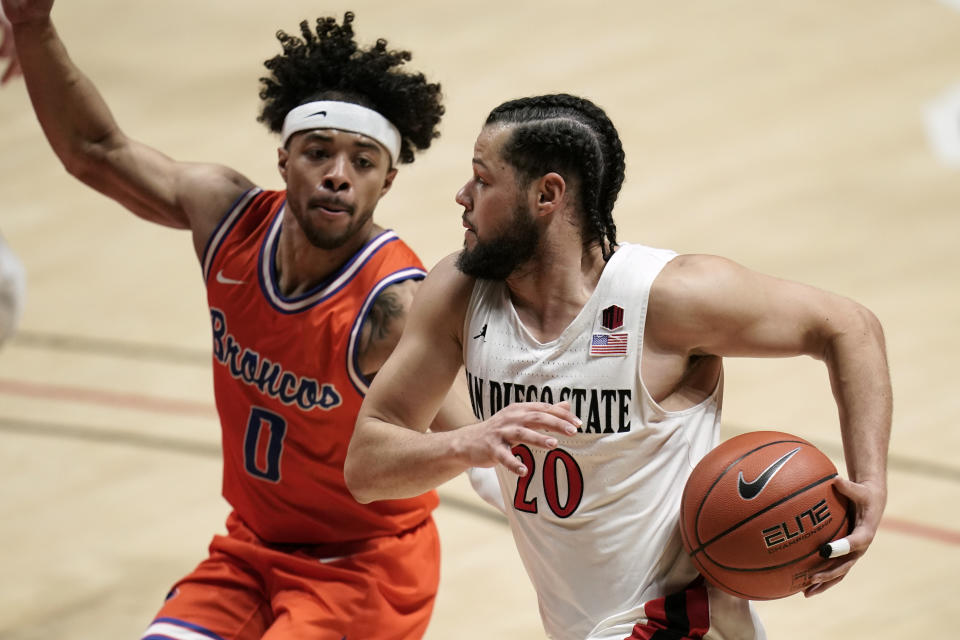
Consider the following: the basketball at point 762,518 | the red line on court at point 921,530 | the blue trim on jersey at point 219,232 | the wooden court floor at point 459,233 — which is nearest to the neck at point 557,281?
the basketball at point 762,518

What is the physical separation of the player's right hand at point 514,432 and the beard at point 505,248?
0.46 meters

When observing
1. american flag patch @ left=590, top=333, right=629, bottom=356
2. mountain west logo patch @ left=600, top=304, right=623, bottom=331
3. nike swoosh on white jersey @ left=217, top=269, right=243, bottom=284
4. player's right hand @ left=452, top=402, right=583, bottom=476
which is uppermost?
nike swoosh on white jersey @ left=217, top=269, right=243, bottom=284

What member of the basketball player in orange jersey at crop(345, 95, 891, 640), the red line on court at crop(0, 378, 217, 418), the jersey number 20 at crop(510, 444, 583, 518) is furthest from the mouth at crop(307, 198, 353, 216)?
the red line on court at crop(0, 378, 217, 418)

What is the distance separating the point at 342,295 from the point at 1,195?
285 inches

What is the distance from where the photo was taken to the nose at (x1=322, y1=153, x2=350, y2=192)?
4.22m

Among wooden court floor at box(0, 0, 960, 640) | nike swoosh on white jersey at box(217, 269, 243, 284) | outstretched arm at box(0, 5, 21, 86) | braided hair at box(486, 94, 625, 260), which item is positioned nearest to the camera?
braided hair at box(486, 94, 625, 260)

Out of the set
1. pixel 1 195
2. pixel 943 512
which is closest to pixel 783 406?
pixel 943 512

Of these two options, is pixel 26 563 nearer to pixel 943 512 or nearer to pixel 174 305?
pixel 174 305

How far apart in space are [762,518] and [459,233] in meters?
6.44

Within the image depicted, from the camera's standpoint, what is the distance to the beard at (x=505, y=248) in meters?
3.45

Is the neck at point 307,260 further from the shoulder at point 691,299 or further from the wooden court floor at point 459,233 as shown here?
the wooden court floor at point 459,233

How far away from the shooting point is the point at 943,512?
645 centimetres

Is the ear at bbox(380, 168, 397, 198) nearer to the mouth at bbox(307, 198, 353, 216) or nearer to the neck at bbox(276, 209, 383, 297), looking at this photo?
the neck at bbox(276, 209, 383, 297)

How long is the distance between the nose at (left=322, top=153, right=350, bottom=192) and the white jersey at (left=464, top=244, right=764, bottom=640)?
834mm
